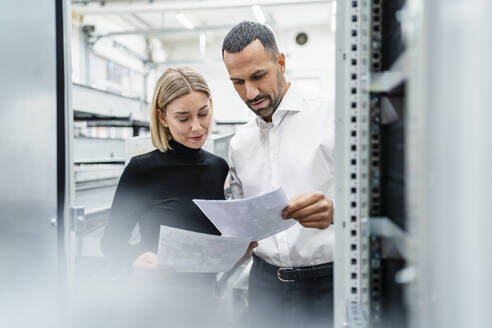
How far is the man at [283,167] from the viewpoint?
1118mm

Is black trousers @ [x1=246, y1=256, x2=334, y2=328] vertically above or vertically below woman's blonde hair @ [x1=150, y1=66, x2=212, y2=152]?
below

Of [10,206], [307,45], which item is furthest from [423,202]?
[307,45]

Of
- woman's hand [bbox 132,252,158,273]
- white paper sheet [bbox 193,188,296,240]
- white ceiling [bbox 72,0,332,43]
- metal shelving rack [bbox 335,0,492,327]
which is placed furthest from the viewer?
white ceiling [bbox 72,0,332,43]

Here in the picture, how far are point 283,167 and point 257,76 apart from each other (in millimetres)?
275

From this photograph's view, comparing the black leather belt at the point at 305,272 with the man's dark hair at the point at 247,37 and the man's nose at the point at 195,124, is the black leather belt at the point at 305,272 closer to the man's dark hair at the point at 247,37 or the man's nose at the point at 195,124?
the man's nose at the point at 195,124

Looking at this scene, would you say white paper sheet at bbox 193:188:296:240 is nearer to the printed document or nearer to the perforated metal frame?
the printed document

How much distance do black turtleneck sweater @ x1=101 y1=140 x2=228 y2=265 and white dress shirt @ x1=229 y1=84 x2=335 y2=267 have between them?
0.50 ft

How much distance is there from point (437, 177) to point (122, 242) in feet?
3.09

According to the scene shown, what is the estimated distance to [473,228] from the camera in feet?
1.09

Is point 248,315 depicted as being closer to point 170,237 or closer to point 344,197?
point 170,237

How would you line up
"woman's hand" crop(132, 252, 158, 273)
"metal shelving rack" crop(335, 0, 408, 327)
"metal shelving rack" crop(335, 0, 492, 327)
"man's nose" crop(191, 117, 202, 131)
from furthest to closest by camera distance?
"man's nose" crop(191, 117, 202, 131) → "woman's hand" crop(132, 252, 158, 273) → "metal shelving rack" crop(335, 0, 408, 327) → "metal shelving rack" crop(335, 0, 492, 327)

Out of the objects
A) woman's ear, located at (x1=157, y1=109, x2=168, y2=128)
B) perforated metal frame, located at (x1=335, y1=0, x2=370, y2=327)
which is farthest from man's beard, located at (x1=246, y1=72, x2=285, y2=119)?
perforated metal frame, located at (x1=335, y1=0, x2=370, y2=327)

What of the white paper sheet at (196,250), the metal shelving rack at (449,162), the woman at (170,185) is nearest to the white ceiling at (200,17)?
the woman at (170,185)

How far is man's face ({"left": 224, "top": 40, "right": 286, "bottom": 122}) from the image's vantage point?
43.6 inches
